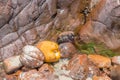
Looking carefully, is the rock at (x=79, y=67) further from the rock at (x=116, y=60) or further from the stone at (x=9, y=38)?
the stone at (x=9, y=38)

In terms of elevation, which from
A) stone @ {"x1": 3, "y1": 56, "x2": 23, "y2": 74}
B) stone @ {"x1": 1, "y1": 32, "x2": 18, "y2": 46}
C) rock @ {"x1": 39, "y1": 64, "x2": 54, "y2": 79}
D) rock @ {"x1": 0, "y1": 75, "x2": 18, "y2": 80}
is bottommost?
rock @ {"x1": 0, "y1": 75, "x2": 18, "y2": 80}

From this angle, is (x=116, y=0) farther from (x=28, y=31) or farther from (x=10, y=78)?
(x=10, y=78)

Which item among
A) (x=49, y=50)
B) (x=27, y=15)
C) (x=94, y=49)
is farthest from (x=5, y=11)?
(x=94, y=49)

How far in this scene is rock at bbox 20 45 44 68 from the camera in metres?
7.86

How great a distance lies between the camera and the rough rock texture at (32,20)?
26.8 ft

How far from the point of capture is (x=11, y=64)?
314 inches

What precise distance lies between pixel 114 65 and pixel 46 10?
8.65 feet

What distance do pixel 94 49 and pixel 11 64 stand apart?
8.32ft

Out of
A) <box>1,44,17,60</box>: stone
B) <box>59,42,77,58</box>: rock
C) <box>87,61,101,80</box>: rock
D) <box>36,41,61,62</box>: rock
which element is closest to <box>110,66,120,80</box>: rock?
<box>87,61,101,80</box>: rock

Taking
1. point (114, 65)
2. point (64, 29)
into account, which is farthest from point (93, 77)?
point (64, 29)

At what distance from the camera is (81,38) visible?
8.71 metres

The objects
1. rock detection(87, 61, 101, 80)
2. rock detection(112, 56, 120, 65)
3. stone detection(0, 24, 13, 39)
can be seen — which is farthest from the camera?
stone detection(0, 24, 13, 39)

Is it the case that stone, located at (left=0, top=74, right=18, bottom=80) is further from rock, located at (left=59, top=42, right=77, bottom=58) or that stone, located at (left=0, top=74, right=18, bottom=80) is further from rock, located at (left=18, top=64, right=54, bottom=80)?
rock, located at (left=59, top=42, right=77, bottom=58)

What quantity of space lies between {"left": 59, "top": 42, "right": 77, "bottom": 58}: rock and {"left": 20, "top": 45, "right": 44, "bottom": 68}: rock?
0.76m
